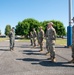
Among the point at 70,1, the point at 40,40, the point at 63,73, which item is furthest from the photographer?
the point at 70,1

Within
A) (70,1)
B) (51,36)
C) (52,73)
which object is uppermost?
(70,1)

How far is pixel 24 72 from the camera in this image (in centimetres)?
942

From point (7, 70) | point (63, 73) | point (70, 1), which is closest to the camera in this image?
point (63, 73)

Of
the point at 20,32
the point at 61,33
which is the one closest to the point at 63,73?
the point at 20,32

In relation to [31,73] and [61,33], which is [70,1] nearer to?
[31,73]

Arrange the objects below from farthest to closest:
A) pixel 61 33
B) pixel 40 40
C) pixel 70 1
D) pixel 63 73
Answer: pixel 61 33 < pixel 70 1 < pixel 40 40 < pixel 63 73

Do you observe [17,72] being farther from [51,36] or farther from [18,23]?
[18,23]

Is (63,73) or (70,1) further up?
(70,1)

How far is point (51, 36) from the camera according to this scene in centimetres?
1308

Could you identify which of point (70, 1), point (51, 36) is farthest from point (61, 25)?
point (51, 36)

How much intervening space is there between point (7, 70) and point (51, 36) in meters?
3.87

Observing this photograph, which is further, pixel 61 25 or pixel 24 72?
pixel 61 25

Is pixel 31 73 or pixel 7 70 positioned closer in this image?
pixel 31 73

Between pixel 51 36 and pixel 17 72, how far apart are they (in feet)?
13.5
